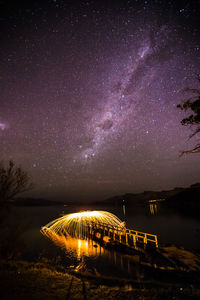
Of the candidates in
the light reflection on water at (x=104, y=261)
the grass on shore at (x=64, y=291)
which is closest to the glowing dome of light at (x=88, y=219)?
the light reflection on water at (x=104, y=261)

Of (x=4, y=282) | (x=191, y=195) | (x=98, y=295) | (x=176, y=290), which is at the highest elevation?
(x=4, y=282)

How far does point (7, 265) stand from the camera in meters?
10.2

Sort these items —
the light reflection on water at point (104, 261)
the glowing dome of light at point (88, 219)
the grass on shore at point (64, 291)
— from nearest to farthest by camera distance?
the grass on shore at point (64, 291) → the light reflection on water at point (104, 261) → the glowing dome of light at point (88, 219)

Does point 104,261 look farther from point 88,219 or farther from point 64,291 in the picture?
point 88,219

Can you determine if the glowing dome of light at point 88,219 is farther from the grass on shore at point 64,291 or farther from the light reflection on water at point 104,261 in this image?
the grass on shore at point 64,291

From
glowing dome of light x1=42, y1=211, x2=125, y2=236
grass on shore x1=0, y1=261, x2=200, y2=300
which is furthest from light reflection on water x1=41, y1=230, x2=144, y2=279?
grass on shore x1=0, y1=261, x2=200, y2=300

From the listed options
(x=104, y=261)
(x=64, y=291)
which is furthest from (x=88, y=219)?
(x=64, y=291)

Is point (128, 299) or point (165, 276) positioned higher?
point (128, 299)

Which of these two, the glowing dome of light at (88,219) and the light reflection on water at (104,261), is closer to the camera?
the light reflection on water at (104,261)

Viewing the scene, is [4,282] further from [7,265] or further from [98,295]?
[98,295]

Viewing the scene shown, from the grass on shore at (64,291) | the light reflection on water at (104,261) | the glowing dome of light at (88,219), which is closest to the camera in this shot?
the grass on shore at (64,291)

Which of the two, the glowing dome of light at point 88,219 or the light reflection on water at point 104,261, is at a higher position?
the glowing dome of light at point 88,219

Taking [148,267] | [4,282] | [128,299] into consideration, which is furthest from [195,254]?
[4,282]

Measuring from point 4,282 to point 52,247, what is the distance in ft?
59.2
